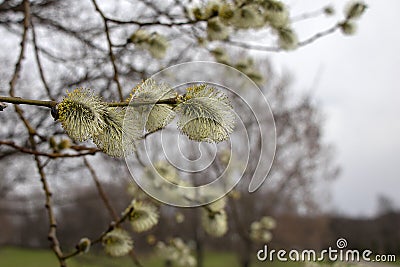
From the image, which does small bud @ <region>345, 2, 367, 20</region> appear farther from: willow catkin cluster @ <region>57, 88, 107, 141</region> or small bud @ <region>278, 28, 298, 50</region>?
willow catkin cluster @ <region>57, 88, 107, 141</region>

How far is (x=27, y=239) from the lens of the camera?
17203 millimetres

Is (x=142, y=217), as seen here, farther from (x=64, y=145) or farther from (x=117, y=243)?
(x=64, y=145)

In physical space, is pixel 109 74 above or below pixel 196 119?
above

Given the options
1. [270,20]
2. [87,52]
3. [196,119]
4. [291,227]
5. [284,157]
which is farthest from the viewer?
[291,227]

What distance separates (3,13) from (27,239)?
1621cm

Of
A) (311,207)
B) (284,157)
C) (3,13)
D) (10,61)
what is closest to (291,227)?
(311,207)

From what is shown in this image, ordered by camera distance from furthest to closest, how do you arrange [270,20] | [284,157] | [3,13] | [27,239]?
[27,239], [284,157], [3,13], [270,20]

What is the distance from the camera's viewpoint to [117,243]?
1479 mm

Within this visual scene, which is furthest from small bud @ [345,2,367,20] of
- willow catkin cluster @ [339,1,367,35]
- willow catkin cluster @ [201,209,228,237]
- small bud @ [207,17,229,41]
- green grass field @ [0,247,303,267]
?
green grass field @ [0,247,303,267]

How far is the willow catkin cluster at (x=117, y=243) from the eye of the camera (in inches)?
57.9

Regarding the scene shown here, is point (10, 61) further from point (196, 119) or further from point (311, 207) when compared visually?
point (311, 207)

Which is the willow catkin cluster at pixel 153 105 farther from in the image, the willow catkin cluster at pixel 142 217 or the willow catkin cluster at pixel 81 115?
the willow catkin cluster at pixel 142 217

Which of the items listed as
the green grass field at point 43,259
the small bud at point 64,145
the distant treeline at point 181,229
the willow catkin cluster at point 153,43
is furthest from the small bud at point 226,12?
the green grass field at point 43,259

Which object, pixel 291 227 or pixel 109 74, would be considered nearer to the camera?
pixel 109 74
